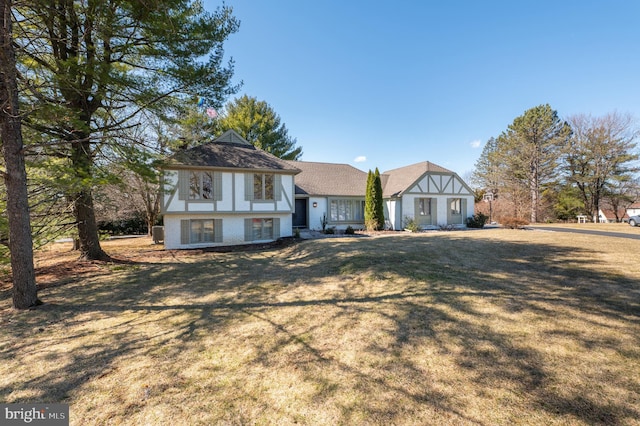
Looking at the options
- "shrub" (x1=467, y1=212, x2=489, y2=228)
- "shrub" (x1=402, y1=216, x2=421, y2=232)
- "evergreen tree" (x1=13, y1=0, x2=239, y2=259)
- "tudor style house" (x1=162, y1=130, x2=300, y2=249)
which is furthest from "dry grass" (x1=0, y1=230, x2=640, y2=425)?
"shrub" (x1=467, y1=212, x2=489, y2=228)

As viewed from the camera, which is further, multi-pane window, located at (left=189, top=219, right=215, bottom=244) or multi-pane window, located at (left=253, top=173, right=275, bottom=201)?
multi-pane window, located at (left=253, top=173, right=275, bottom=201)

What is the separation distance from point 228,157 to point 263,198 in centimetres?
292

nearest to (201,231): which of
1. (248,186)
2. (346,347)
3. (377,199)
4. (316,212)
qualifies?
(248,186)

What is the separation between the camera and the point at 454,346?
3.52m

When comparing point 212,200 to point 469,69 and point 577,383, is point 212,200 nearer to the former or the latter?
point 577,383

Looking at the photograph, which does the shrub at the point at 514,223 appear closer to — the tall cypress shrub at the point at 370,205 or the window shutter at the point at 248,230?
the tall cypress shrub at the point at 370,205

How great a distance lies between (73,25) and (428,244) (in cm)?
1381

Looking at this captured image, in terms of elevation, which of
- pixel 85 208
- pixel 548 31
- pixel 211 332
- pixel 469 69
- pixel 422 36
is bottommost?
pixel 211 332

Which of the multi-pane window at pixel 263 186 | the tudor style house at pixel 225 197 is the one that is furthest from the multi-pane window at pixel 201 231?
the multi-pane window at pixel 263 186

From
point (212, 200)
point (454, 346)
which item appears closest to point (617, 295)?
point (454, 346)

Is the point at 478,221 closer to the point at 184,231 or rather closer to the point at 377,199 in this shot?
the point at 377,199

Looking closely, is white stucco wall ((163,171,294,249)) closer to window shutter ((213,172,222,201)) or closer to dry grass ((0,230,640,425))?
window shutter ((213,172,222,201))

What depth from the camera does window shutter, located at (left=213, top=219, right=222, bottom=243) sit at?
1359cm

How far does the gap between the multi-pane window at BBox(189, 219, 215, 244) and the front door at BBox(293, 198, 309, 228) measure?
20.9ft
